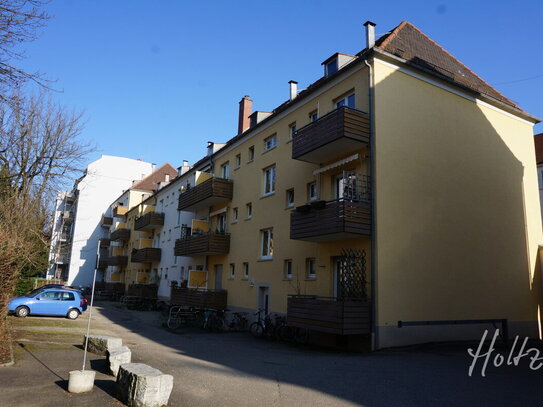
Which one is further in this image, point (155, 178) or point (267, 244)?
point (155, 178)

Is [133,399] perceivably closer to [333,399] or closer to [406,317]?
[333,399]

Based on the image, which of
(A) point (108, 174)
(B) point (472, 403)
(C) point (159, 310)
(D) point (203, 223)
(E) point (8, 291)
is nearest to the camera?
(B) point (472, 403)

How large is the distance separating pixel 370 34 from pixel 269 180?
326 inches

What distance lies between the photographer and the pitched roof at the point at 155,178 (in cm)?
5141

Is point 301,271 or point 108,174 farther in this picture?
point 108,174

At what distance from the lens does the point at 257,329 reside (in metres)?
19.2

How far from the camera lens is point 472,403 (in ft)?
25.5

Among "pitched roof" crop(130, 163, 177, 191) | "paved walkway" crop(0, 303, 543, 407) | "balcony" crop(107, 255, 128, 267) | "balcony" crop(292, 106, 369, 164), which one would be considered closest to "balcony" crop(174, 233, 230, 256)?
"balcony" crop(292, 106, 369, 164)

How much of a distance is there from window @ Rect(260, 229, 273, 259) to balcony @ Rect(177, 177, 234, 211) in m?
4.67

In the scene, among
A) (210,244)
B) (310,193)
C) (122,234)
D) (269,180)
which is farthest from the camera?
(122,234)

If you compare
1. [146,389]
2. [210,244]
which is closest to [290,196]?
[210,244]

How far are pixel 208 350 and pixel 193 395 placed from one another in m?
6.22

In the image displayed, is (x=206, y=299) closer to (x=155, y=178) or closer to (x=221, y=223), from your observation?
(x=221, y=223)

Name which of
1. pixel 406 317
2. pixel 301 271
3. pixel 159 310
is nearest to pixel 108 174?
pixel 159 310
